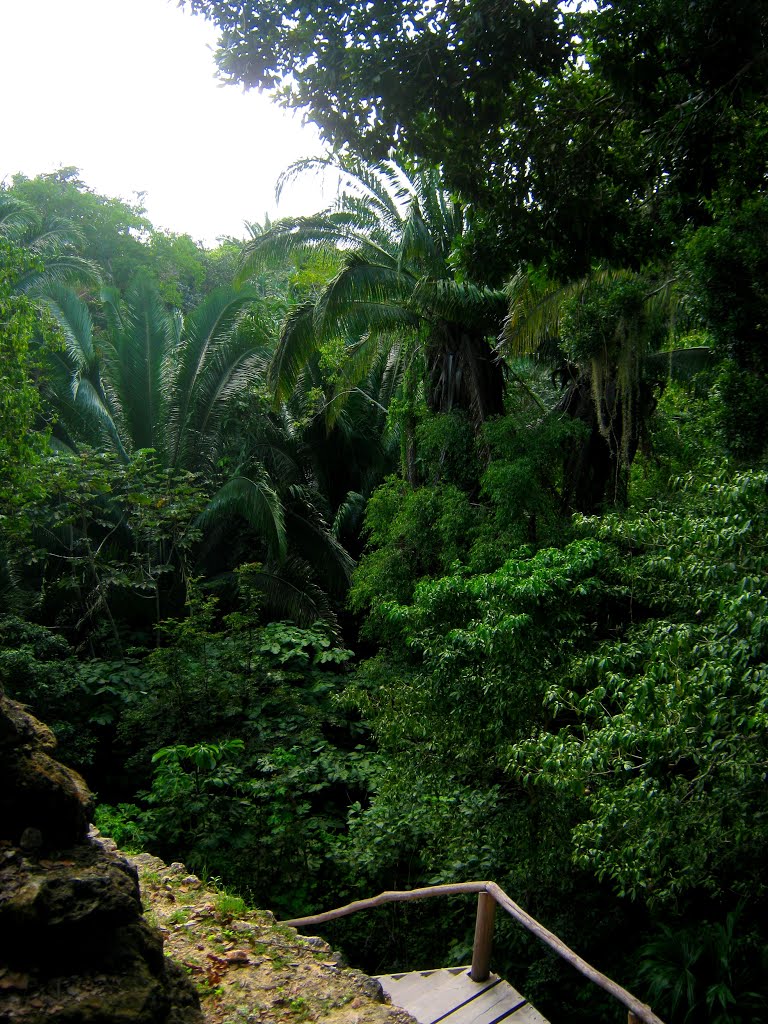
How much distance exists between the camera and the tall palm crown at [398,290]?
1132 centimetres

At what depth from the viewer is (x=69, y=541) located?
13891 mm

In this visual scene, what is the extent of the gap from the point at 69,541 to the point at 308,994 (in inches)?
428

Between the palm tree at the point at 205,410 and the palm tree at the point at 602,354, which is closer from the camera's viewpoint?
the palm tree at the point at 602,354

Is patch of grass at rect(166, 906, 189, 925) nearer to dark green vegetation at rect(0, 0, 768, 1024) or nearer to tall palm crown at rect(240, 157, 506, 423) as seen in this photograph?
dark green vegetation at rect(0, 0, 768, 1024)

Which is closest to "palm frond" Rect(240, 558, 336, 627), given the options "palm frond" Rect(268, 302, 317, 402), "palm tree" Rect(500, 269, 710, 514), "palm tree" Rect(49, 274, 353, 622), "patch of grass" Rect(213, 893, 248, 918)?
"palm tree" Rect(49, 274, 353, 622)

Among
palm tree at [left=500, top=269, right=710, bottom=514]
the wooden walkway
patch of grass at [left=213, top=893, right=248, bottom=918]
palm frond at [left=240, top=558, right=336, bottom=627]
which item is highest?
palm tree at [left=500, top=269, right=710, bottom=514]

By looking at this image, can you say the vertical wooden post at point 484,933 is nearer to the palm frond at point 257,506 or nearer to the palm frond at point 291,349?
the palm frond at point 291,349

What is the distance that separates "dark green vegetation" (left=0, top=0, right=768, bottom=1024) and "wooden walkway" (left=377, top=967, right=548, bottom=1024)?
99cm

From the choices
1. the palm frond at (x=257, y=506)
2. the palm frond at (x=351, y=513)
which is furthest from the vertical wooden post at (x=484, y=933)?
the palm frond at (x=351, y=513)

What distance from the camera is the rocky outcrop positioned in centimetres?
281

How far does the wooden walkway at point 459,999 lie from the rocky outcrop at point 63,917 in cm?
241

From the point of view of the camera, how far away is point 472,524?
→ 10.7m

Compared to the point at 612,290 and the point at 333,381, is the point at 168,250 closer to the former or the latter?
the point at 333,381

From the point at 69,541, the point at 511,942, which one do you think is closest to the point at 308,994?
the point at 511,942
